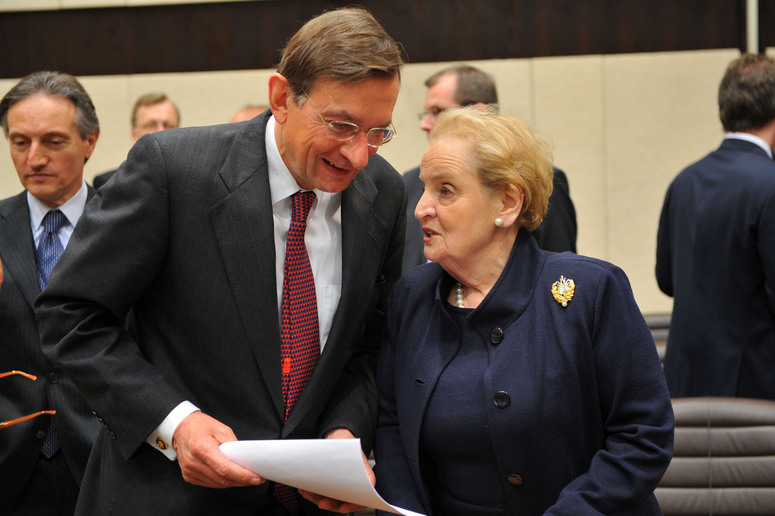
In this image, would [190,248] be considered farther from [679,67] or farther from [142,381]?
[679,67]

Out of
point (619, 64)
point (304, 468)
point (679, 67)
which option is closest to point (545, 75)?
point (619, 64)

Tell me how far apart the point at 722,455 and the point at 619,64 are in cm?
355

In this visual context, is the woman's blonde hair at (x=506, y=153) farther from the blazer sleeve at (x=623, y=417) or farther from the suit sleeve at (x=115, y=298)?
the suit sleeve at (x=115, y=298)

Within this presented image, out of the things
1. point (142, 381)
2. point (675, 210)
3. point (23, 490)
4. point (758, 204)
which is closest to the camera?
point (142, 381)

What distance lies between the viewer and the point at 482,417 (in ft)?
5.79

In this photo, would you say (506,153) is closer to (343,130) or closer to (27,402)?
(343,130)

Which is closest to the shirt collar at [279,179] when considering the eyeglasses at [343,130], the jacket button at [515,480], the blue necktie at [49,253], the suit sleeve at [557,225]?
the eyeglasses at [343,130]

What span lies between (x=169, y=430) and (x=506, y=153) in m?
0.89

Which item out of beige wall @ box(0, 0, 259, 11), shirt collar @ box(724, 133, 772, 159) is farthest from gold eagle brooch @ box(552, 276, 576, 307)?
beige wall @ box(0, 0, 259, 11)

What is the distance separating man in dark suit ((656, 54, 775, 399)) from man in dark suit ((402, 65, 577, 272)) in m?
0.46

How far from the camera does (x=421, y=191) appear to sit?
3584mm

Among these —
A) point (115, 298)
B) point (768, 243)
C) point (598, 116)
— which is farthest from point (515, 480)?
point (598, 116)

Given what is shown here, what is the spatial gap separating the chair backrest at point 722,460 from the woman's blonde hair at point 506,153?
980mm

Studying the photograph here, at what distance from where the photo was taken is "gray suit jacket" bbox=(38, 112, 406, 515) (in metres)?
1.68
